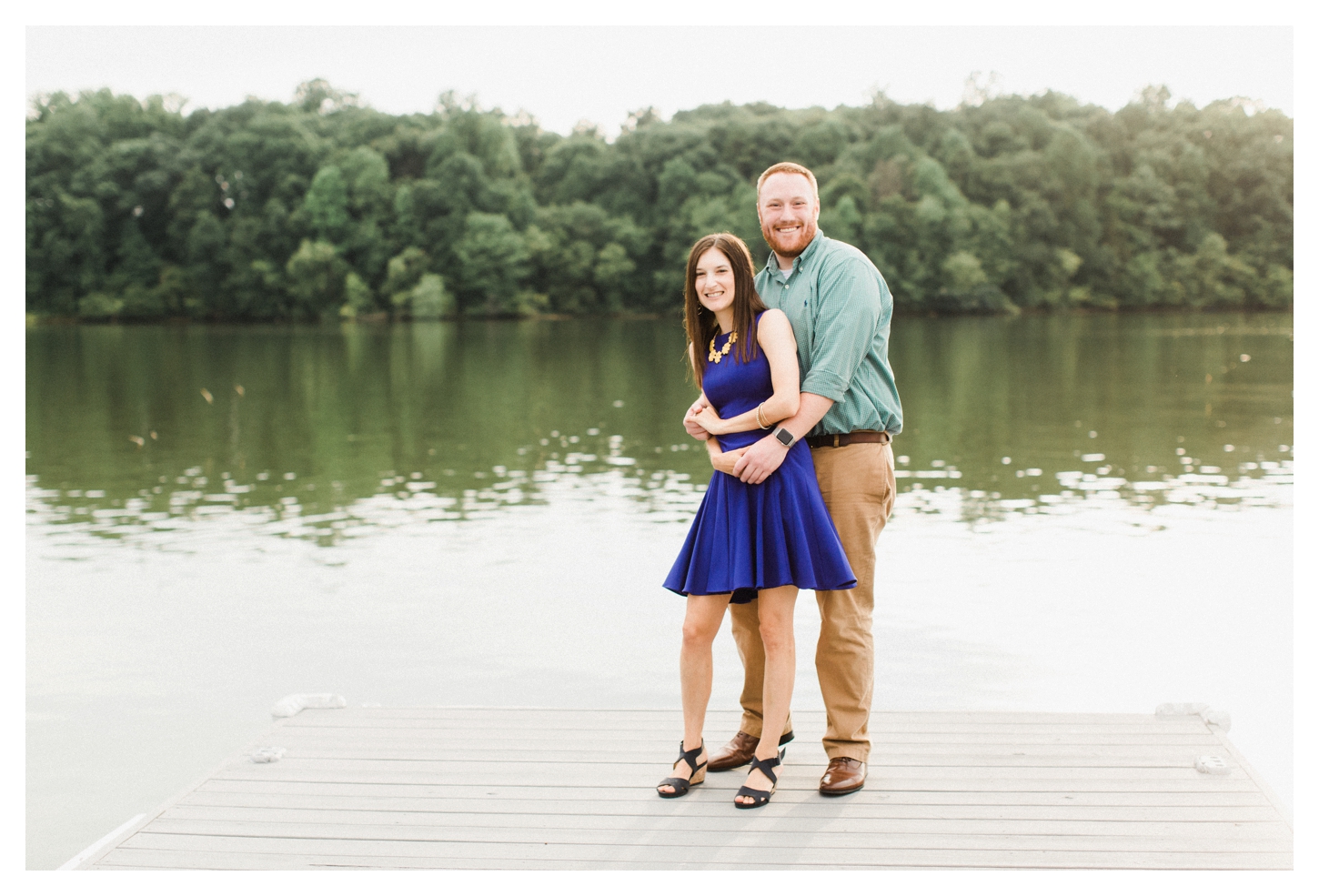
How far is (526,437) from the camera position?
1870 centimetres

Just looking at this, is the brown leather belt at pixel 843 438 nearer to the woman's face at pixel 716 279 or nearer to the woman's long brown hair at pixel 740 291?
the woman's long brown hair at pixel 740 291

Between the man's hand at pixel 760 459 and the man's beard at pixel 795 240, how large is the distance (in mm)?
629

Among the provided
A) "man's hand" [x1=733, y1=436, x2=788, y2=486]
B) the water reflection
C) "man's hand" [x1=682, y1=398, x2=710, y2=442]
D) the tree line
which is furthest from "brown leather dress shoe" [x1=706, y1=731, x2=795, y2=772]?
the tree line

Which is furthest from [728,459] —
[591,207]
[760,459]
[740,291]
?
[591,207]

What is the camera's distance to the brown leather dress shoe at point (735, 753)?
406 centimetres

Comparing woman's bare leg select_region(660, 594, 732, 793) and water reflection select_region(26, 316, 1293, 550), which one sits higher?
woman's bare leg select_region(660, 594, 732, 793)

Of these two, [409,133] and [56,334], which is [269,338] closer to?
[56,334]

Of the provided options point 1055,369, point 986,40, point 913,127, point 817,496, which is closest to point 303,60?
point 913,127

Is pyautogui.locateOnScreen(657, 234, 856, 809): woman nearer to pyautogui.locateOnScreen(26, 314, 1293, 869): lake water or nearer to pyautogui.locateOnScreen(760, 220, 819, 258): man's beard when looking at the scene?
pyautogui.locateOnScreen(760, 220, 819, 258): man's beard

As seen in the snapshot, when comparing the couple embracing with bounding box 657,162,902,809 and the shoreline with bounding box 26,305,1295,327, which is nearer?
the couple embracing with bounding box 657,162,902,809

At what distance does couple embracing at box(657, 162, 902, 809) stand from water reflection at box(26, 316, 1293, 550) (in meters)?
8.04

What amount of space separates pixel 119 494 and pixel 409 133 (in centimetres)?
6369

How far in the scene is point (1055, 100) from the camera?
82312 millimetres

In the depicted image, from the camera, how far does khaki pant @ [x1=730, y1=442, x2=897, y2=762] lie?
397 centimetres
